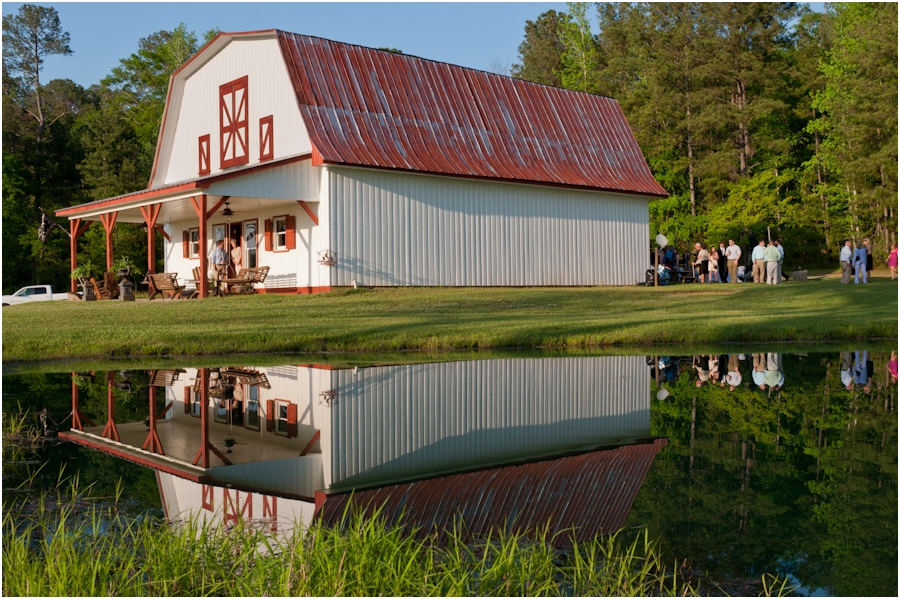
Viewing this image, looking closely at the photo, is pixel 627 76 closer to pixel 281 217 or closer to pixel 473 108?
pixel 473 108

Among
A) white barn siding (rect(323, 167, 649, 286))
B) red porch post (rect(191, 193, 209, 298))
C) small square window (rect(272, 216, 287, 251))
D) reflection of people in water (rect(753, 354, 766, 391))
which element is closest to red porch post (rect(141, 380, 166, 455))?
reflection of people in water (rect(753, 354, 766, 391))

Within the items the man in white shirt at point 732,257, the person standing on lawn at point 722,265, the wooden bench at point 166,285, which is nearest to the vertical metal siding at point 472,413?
the wooden bench at point 166,285

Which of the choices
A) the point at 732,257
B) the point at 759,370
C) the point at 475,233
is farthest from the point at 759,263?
the point at 759,370

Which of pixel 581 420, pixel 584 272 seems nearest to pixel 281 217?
pixel 584 272

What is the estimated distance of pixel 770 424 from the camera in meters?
7.86

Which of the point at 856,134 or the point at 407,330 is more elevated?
the point at 856,134

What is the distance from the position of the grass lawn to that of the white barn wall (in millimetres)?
5898

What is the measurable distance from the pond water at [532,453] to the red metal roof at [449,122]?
16.3 meters

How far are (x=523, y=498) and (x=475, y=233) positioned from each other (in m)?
23.7

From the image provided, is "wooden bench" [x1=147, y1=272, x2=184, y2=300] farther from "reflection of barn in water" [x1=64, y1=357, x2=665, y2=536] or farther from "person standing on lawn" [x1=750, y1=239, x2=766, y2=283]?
"person standing on lawn" [x1=750, y1=239, x2=766, y2=283]

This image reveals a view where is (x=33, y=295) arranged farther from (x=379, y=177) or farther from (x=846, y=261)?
(x=846, y=261)

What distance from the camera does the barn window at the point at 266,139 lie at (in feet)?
94.4

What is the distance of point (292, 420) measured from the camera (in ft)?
27.5

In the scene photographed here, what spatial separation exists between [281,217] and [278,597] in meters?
25.8
